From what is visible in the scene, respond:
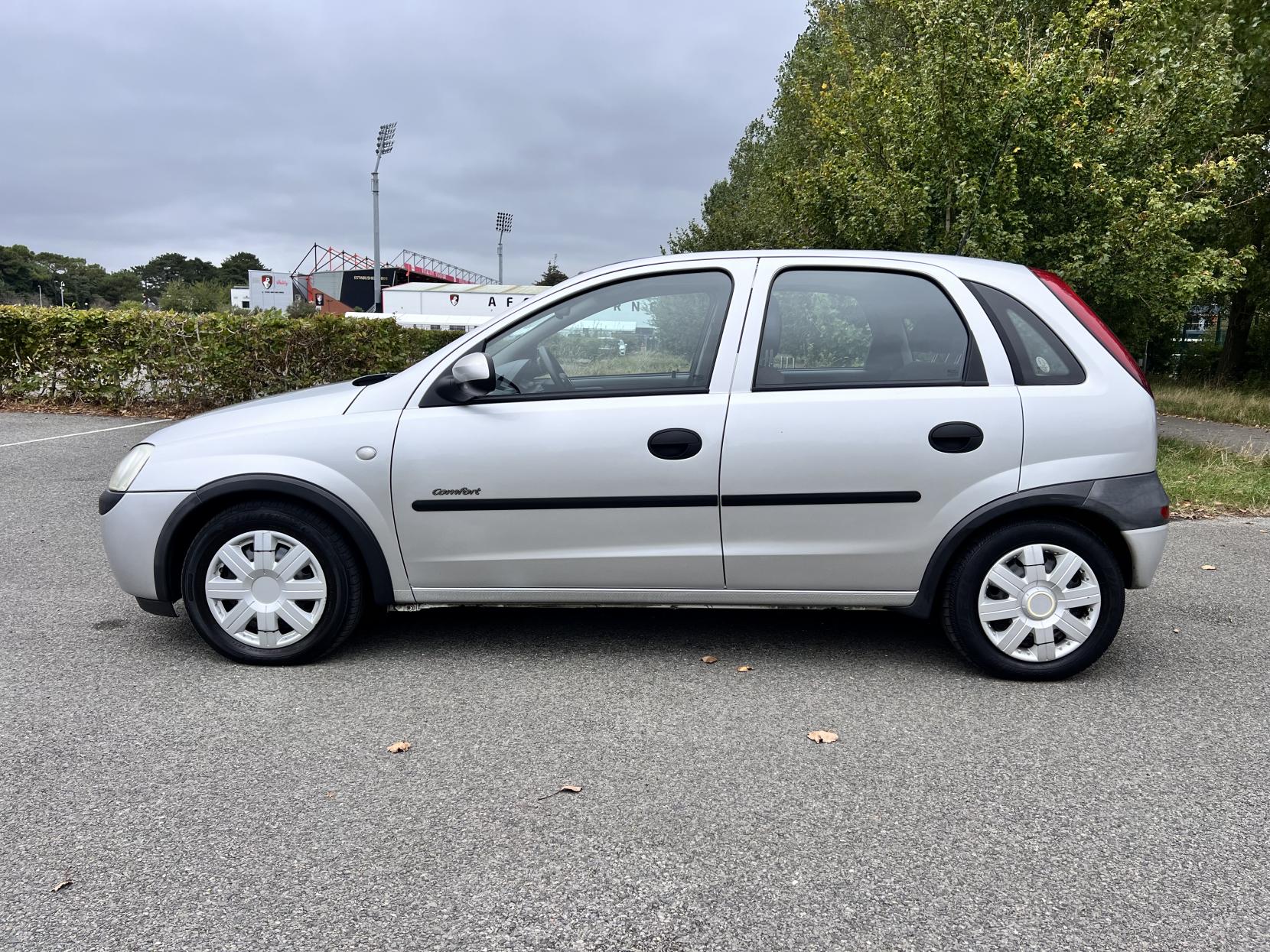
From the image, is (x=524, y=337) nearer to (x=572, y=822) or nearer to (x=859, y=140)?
(x=572, y=822)

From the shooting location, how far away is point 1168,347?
98.7 feet

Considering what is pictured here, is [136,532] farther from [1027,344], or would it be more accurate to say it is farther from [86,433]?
[86,433]

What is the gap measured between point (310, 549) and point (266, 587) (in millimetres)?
251

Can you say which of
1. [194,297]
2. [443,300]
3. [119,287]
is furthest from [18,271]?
[443,300]

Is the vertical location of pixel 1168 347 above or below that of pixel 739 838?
above

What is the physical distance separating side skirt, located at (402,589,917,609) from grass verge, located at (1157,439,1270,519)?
16.6 ft

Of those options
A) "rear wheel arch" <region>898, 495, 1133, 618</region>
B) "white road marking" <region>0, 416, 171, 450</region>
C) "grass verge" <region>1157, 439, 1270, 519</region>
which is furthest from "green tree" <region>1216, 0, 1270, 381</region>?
"white road marking" <region>0, 416, 171, 450</region>

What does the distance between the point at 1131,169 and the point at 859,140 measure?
315 cm

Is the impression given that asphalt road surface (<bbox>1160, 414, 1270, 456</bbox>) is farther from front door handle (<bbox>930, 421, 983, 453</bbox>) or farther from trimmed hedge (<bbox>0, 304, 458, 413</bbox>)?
trimmed hedge (<bbox>0, 304, 458, 413</bbox>)

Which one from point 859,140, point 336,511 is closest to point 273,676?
point 336,511

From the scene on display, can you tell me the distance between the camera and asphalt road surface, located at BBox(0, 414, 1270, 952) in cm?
237

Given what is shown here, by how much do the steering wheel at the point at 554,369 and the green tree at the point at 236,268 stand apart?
541ft

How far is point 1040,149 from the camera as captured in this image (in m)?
10.4

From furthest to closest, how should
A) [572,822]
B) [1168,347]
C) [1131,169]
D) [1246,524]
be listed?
[1168,347] → [1131,169] → [1246,524] → [572,822]
